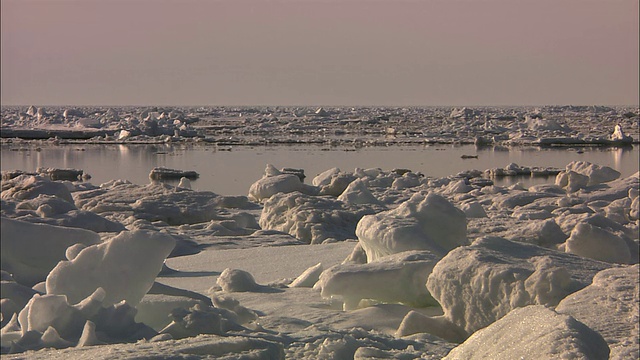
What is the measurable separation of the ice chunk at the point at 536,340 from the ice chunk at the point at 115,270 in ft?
5.62

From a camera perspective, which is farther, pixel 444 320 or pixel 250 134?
pixel 250 134

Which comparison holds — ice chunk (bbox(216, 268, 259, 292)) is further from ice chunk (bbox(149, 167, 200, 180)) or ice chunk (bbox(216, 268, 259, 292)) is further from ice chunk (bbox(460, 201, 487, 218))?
ice chunk (bbox(149, 167, 200, 180))

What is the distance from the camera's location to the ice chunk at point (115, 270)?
3.93m

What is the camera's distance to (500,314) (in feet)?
13.6

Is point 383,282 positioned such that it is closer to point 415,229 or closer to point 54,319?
point 415,229

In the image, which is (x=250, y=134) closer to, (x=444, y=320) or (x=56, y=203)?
(x=56, y=203)

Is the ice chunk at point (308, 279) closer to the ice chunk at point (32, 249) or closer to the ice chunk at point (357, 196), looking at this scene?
the ice chunk at point (32, 249)

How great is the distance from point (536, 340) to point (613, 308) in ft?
5.12

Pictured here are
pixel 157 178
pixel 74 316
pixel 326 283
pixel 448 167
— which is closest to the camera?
pixel 74 316

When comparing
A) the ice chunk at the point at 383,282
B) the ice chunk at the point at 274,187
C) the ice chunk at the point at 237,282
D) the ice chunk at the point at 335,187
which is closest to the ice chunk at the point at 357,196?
the ice chunk at the point at 274,187

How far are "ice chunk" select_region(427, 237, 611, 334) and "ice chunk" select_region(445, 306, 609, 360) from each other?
45.8 inches

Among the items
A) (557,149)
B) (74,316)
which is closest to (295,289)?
(74,316)

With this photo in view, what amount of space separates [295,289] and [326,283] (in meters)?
0.57

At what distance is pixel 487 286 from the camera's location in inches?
166
